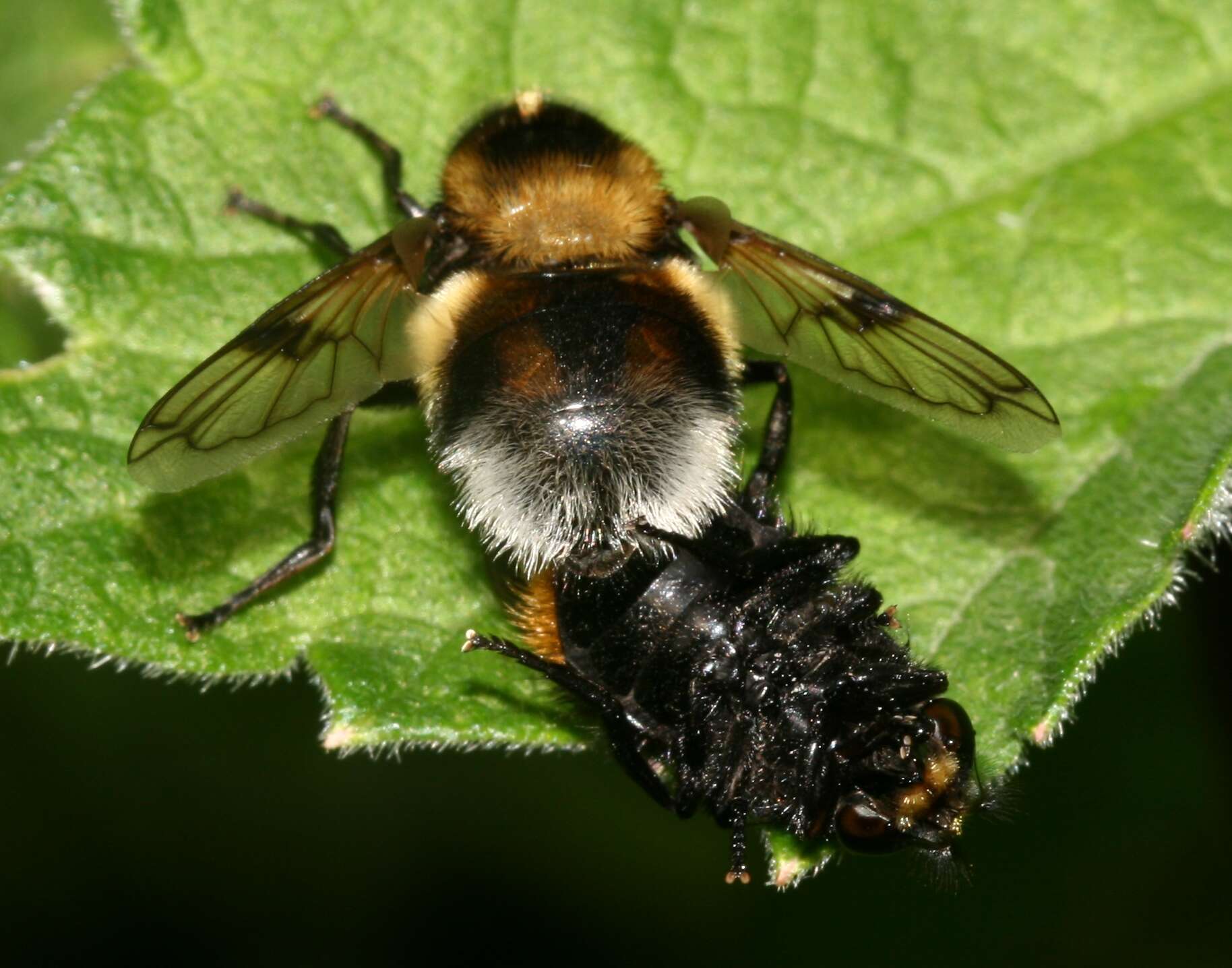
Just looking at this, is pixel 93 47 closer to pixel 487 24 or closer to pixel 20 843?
pixel 487 24

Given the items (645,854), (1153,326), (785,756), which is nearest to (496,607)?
(785,756)

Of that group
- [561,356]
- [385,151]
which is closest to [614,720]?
[561,356]

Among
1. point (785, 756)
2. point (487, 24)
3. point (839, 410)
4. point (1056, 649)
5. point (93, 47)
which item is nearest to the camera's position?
point (785, 756)

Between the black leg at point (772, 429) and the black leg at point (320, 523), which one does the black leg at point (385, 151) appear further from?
the black leg at point (772, 429)

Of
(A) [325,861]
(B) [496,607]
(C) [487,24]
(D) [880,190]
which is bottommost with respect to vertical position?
(A) [325,861]

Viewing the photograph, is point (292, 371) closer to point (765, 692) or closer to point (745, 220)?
point (765, 692)

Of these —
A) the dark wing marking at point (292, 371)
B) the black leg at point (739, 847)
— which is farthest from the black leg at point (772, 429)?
the dark wing marking at point (292, 371)
